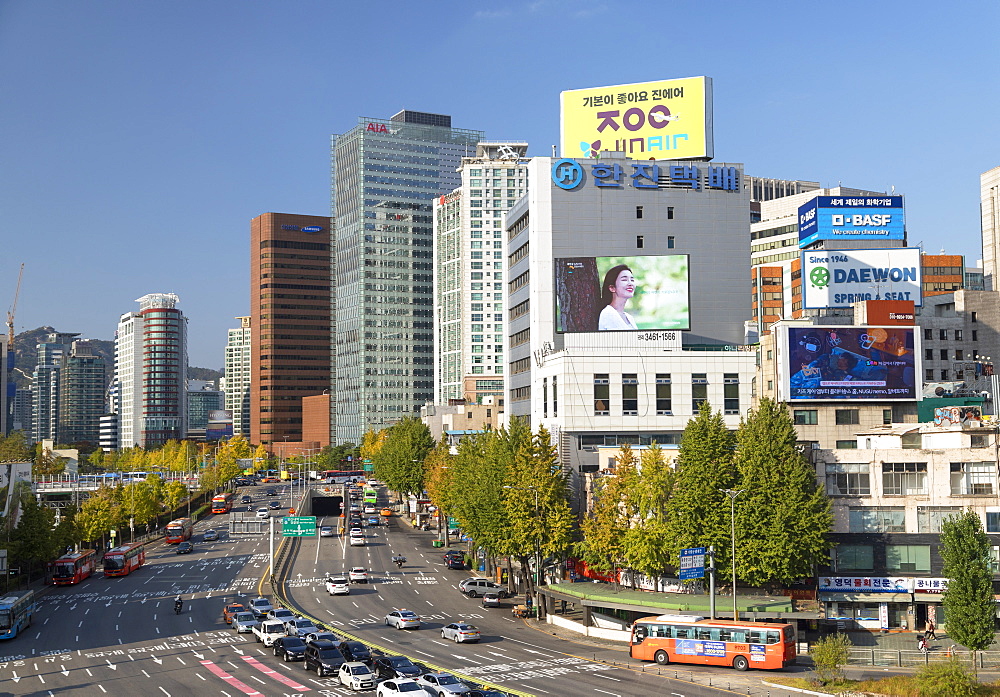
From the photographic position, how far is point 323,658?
65.6 meters

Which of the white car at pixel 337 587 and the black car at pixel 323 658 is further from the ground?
the black car at pixel 323 658

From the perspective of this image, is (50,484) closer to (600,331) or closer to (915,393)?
(600,331)

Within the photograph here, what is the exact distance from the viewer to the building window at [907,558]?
83.1 meters

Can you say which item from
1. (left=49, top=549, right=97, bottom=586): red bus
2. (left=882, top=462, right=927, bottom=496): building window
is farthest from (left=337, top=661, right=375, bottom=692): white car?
(left=49, top=549, right=97, bottom=586): red bus

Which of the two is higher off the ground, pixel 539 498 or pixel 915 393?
pixel 915 393

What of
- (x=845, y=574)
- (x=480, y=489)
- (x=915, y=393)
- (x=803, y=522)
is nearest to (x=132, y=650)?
(x=480, y=489)

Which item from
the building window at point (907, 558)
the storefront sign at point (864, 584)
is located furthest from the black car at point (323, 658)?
the building window at point (907, 558)

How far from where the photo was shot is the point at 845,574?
83.9m

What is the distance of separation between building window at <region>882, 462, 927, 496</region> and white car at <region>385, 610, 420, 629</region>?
41361 mm

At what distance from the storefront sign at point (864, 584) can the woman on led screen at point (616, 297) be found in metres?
40.3

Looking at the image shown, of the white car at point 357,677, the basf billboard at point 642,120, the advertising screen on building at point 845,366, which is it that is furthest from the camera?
the basf billboard at point 642,120

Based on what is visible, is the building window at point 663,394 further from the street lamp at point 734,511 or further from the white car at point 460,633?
the white car at point 460,633

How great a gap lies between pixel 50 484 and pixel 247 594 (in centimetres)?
9332

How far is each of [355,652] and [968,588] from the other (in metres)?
41.4
